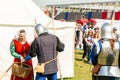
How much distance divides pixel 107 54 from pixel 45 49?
1316 mm

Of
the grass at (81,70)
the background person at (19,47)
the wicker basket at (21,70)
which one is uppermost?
the background person at (19,47)

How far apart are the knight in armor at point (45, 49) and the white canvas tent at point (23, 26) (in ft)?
6.45

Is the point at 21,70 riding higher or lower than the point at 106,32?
lower

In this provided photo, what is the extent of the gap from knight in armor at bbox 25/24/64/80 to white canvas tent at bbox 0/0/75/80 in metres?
1.97

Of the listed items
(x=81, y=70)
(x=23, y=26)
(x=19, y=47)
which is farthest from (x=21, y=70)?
(x=81, y=70)

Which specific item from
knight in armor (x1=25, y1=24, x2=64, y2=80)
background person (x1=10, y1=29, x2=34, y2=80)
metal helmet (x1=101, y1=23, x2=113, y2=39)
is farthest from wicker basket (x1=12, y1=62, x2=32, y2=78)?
metal helmet (x1=101, y1=23, x2=113, y2=39)

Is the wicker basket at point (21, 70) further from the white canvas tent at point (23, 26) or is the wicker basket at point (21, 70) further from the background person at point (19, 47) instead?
the white canvas tent at point (23, 26)

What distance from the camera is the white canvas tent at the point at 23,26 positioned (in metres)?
8.62

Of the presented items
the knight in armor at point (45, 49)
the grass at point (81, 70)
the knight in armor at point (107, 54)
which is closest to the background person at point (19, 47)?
the knight in armor at point (45, 49)

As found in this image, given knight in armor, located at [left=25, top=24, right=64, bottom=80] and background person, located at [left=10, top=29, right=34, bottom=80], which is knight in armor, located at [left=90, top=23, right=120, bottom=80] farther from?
background person, located at [left=10, top=29, right=34, bottom=80]

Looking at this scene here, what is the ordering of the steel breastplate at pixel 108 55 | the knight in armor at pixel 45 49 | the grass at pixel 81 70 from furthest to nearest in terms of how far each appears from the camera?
the grass at pixel 81 70 < the knight in armor at pixel 45 49 < the steel breastplate at pixel 108 55

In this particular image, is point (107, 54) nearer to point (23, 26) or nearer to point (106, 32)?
point (106, 32)

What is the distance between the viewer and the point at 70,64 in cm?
1012

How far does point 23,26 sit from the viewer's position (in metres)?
8.91
